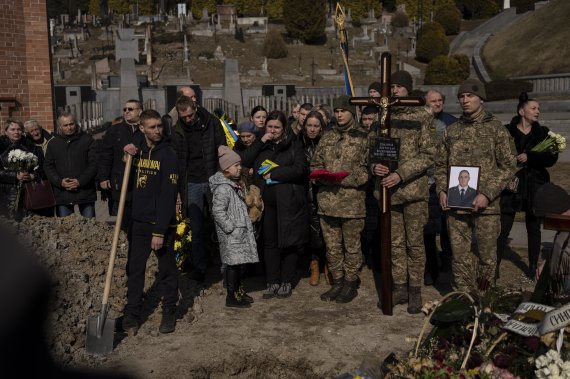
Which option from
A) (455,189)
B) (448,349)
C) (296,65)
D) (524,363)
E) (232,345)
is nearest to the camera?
(524,363)

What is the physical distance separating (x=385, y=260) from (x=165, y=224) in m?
2.18

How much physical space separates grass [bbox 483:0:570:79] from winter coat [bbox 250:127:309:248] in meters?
30.3

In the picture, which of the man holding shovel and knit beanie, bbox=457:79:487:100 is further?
knit beanie, bbox=457:79:487:100

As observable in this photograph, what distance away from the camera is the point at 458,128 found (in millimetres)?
6441

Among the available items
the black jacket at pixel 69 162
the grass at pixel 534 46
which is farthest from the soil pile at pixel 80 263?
the grass at pixel 534 46

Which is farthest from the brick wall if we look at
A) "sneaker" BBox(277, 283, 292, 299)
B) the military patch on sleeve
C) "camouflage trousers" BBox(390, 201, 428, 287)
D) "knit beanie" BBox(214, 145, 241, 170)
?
"camouflage trousers" BBox(390, 201, 428, 287)

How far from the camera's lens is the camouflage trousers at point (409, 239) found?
660 centimetres

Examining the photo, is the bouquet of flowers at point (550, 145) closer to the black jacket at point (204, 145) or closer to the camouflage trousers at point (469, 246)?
the camouflage trousers at point (469, 246)

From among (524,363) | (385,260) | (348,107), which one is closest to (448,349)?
(524,363)

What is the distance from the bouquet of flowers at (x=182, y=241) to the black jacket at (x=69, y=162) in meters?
1.50

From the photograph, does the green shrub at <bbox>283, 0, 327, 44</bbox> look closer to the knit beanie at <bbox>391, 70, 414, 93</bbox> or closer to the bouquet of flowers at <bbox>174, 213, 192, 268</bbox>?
the bouquet of flowers at <bbox>174, 213, 192, 268</bbox>

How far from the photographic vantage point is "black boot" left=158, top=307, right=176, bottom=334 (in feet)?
20.2

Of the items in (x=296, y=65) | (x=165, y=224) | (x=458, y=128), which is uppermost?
(x=296, y=65)

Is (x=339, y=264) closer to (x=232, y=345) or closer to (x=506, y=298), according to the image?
(x=232, y=345)
